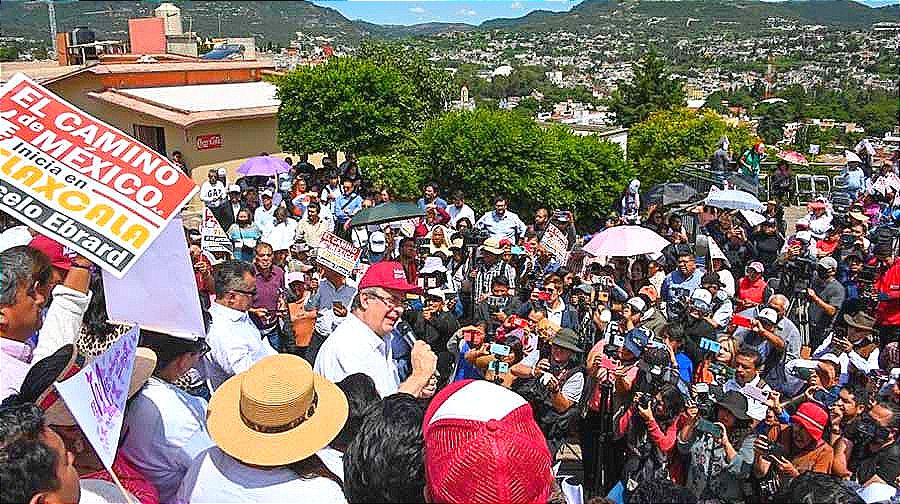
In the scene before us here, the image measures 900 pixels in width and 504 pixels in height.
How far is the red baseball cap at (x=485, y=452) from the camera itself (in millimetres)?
1702

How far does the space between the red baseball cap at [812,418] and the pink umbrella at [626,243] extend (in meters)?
2.91

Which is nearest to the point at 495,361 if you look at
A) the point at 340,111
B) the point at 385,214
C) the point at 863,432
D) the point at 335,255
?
the point at 335,255

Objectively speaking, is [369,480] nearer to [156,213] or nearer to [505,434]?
[505,434]

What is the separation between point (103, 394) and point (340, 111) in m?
16.4

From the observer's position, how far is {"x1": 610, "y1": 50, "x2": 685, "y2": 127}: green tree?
61812mm

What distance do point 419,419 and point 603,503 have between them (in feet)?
3.34

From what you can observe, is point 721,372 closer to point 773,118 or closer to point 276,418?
point 276,418

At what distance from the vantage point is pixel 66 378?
252 cm

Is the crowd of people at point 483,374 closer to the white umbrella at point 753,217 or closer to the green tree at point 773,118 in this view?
the white umbrella at point 753,217

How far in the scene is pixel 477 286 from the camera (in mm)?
7012

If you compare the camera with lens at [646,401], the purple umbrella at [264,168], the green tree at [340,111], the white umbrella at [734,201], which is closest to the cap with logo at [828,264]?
the white umbrella at [734,201]

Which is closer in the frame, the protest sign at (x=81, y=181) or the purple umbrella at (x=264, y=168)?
the protest sign at (x=81, y=181)

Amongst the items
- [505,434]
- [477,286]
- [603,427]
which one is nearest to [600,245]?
[477,286]

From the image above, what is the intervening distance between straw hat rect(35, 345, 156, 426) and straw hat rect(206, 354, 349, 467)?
38cm
